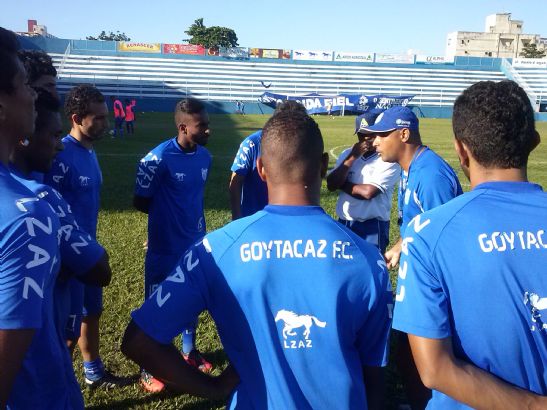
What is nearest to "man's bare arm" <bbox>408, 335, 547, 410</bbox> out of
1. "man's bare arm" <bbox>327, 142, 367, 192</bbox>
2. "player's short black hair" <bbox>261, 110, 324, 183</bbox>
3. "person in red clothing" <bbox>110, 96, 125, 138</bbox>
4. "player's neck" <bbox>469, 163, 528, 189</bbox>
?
"player's neck" <bbox>469, 163, 528, 189</bbox>

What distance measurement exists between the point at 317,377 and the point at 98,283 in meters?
1.23

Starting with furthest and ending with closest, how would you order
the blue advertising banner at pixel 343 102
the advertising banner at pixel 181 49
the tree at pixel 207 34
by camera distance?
1. the tree at pixel 207 34
2. the advertising banner at pixel 181 49
3. the blue advertising banner at pixel 343 102

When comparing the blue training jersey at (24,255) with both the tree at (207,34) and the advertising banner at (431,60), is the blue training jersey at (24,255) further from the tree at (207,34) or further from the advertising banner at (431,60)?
the tree at (207,34)

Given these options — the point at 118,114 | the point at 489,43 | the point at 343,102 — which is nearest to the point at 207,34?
the point at 343,102

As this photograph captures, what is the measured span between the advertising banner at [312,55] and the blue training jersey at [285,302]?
192 feet

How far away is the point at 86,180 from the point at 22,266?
2.43 meters

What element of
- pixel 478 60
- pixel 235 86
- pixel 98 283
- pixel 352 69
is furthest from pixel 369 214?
pixel 478 60

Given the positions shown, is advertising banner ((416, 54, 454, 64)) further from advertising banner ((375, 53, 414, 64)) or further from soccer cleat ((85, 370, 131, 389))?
soccer cleat ((85, 370, 131, 389))

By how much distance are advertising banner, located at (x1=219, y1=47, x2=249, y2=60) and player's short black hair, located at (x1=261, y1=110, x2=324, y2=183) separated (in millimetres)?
56932

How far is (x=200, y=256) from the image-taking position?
5.83ft

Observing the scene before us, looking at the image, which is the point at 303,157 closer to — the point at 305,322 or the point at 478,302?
the point at 305,322

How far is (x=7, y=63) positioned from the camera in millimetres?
1701

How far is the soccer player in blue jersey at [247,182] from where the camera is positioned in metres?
4.94

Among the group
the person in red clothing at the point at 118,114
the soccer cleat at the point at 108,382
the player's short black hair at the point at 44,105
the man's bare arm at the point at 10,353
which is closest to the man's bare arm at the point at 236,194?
the soccer cleat at the point at 108,382
